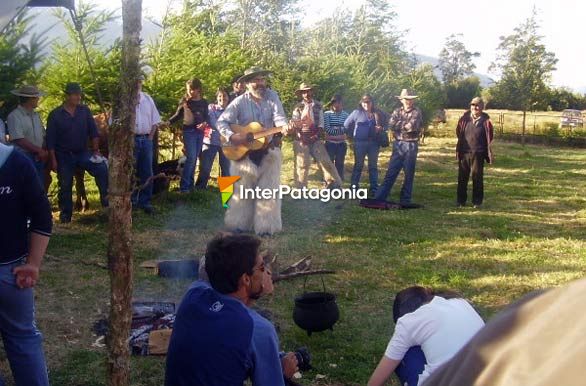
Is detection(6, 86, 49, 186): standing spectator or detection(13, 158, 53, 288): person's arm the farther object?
detection(6, 86, 49, 186): standing spectator

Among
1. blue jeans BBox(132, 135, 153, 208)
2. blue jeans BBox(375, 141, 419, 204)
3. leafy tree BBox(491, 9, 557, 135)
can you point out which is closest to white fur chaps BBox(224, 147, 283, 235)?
blue jeans BBox(132, 135, 153, 208)

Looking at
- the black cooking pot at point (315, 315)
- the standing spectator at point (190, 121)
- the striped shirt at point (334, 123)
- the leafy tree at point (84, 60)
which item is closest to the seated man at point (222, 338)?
the black cooking pot at point (315, 315)

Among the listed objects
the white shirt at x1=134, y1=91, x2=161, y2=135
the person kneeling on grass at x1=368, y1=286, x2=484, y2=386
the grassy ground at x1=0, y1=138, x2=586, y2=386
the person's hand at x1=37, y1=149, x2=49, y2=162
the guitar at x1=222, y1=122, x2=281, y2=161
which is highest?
the white shirt at x1=134, y1=91, x2=161, y2=135

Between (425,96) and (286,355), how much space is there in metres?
20.4

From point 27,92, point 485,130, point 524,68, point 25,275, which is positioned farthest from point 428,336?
point 524,68

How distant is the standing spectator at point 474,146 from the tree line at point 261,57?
4728 millimetres

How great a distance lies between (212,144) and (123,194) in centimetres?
865

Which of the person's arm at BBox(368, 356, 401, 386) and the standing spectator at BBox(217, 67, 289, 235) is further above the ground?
the standing spectator at BBox(217, 67, 289, 235)

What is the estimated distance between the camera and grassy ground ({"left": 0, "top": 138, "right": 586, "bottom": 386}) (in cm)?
529

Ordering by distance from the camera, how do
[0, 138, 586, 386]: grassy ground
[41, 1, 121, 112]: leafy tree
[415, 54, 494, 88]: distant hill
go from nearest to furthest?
[0, 138, 586, 386]: grassy ground, [41, 1, 121, 112]: leafy tree, [415, 54, 494, 88]: distant hill

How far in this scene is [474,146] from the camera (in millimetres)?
11578

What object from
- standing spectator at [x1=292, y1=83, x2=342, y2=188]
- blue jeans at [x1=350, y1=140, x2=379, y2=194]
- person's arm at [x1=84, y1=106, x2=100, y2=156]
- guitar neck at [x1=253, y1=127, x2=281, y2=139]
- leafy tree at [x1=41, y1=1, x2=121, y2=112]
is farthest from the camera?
blue jeans at [x1=350, y1=140, x2=379, y2=194]

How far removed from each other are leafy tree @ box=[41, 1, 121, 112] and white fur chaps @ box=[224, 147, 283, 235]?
282 cm

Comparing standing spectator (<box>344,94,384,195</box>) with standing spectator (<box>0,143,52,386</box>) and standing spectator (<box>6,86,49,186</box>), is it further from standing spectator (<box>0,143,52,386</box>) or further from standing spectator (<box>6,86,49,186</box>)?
standing spectator (<box>0,143,52,386</box>)
